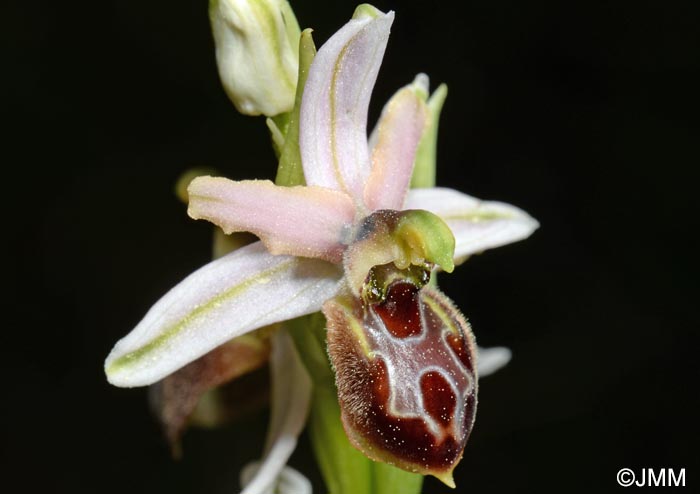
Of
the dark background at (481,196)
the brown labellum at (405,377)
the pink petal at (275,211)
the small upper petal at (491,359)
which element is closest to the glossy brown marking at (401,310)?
the brown labellum at (405,377)

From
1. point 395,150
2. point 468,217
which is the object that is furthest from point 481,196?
point 395,150

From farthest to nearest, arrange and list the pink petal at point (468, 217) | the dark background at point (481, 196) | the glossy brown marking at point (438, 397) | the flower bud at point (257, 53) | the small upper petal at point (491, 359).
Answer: the dark background at point (481, 196) < the small upper petal at point (491, 359) < the pink petal at point (468, 217) < the flower bud at point (257, 53) < the glossy brown marking at point (438, 397)

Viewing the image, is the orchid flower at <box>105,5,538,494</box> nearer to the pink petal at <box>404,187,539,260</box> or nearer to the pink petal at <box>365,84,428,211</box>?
the pink petal at <box>365,84,428,211</box>

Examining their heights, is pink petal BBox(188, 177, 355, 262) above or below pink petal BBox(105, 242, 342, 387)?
above

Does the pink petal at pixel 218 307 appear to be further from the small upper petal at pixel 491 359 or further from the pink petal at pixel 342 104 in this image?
Result: the small upper petal at pixel 491 359

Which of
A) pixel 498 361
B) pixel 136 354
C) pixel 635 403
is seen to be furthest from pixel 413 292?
pixel 635 403

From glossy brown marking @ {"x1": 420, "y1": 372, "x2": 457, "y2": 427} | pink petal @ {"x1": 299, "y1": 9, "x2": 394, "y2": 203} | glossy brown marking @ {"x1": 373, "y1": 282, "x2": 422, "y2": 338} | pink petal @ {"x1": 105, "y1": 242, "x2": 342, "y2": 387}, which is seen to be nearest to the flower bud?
pink petal @ {"x1": 299, "y1": 9, "x2": 394, "y2": 203}
